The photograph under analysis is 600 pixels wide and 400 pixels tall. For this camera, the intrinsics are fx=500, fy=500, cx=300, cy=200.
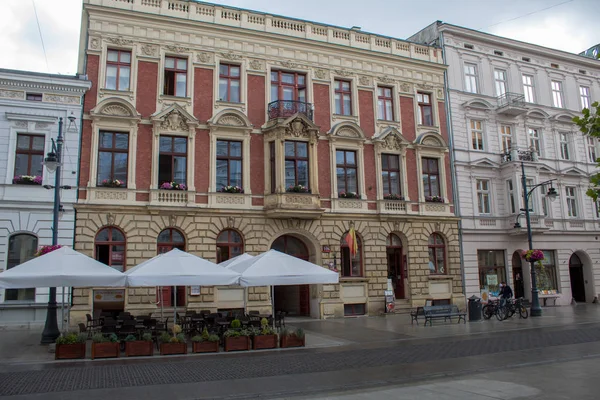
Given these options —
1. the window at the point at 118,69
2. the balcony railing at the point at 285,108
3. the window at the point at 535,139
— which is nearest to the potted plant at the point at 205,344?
the balcony railing at the point at 285,108

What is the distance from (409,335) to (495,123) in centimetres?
1992

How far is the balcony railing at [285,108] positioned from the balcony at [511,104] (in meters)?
14.1

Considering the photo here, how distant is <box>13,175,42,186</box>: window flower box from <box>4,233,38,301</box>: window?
7.54 ft

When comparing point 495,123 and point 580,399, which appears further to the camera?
point 495,123

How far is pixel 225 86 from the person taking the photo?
1051 inches

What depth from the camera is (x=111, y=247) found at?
23.2m

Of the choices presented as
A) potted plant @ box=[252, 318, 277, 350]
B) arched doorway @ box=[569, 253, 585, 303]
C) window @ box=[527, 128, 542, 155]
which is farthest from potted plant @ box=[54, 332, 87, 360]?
arched doorway @ box=[569, 253, 585, 303]

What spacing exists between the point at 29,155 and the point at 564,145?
34293 millimetres

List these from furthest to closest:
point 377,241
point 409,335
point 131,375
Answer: point 377,241 < point 409,335 < point 131,375

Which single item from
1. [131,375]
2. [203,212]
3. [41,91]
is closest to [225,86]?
[203,212]

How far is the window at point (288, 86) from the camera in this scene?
91.1 ft

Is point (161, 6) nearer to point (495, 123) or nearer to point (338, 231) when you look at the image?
point (338, 231)

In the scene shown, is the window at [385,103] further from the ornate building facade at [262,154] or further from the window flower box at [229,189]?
the window flower box at [229,189]

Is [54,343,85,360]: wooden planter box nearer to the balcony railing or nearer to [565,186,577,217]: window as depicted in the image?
the balcony railing
